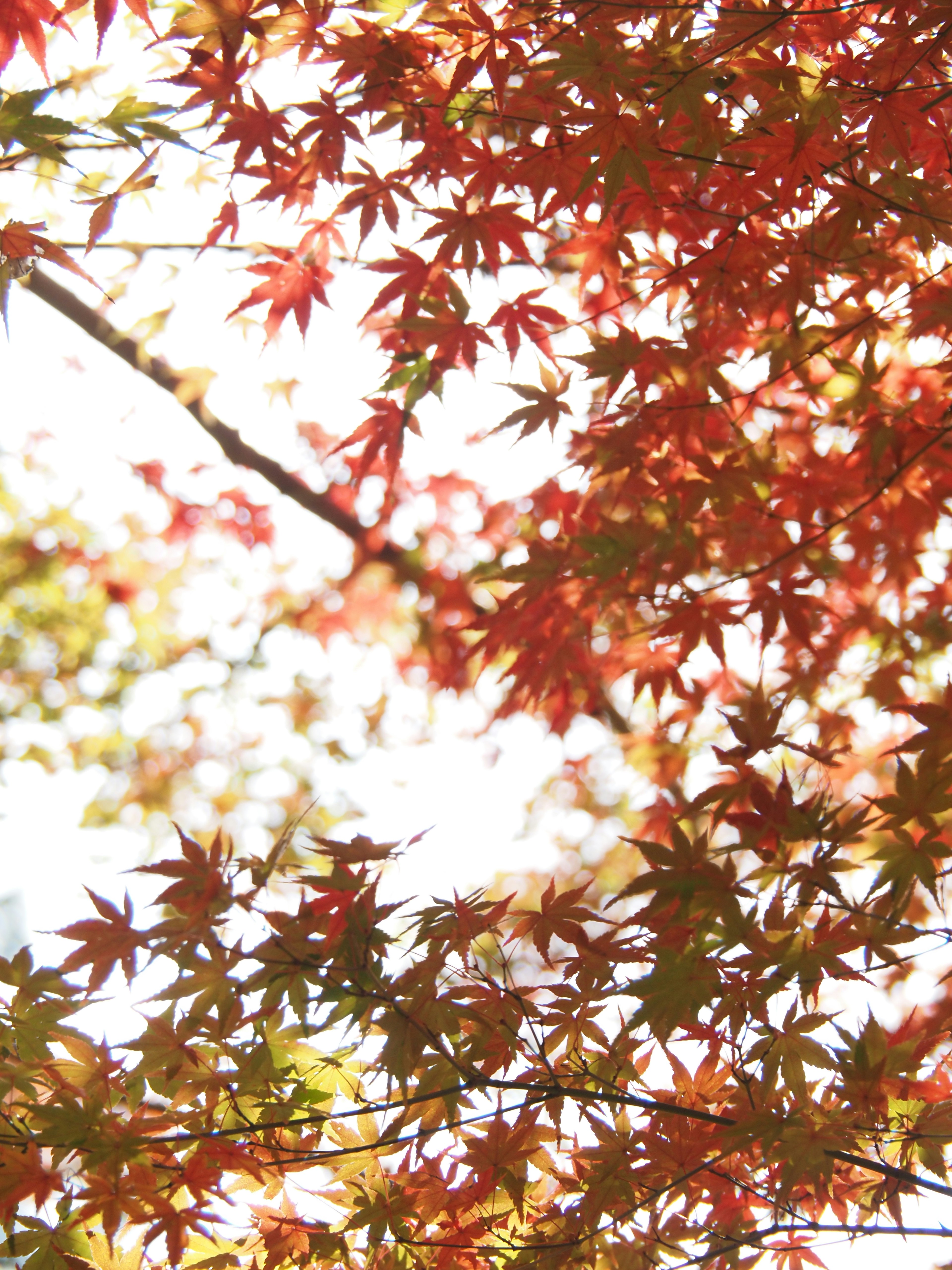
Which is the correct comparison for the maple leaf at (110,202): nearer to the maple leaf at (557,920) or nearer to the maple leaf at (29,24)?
the maple leaf at (29,24)

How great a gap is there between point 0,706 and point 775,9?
638 centimetres

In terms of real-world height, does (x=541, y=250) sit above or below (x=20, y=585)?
below

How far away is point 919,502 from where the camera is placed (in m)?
2.36

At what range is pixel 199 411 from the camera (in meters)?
3.63

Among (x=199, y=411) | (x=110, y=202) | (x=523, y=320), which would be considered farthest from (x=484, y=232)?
(x=199, y=411)

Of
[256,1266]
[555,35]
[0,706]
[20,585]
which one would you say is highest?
[20,585]

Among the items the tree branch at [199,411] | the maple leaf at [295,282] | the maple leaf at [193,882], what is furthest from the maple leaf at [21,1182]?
the tree branch at [199,411]

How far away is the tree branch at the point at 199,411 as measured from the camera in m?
3.30

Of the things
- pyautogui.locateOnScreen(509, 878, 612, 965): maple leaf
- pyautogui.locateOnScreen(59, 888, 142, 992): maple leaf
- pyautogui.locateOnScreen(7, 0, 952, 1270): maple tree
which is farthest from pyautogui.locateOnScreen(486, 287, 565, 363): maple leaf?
pyautogui.locateOnScreen(59, 888, 142, 992): maple leaf

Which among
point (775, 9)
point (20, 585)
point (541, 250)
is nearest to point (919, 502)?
point (775, 9)

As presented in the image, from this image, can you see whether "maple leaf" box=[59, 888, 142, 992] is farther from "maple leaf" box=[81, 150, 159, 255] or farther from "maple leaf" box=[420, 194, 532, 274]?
"maple leaf" box=[420, 194, 532, 274]

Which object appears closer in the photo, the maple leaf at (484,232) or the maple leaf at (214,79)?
the maple leaf at (214,79)

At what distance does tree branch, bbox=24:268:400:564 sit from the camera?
10.8 ft

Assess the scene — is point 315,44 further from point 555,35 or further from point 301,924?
point 301,924
